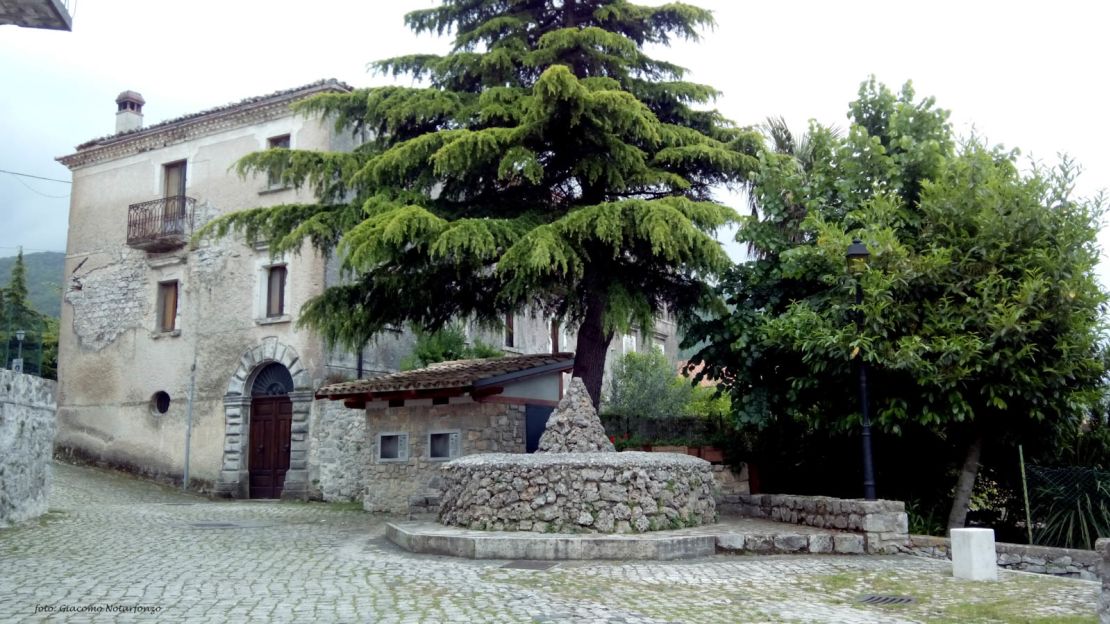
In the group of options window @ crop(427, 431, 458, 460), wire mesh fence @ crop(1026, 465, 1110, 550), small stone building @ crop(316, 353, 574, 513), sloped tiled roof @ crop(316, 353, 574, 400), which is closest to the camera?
wire mesh fence @ crop(1026, 465, 1110, 550)

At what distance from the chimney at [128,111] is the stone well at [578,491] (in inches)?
744

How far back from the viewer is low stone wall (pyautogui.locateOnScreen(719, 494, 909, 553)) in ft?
33.9

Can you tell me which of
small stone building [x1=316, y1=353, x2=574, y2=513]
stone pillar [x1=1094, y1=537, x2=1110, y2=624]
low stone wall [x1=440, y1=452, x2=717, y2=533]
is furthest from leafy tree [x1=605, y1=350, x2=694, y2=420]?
stone pillar [x1=1094, y1=537, x2=1110, y2=624]

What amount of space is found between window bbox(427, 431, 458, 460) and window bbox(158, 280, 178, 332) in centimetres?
1020

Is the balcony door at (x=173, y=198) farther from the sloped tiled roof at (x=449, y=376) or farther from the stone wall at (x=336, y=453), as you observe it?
the sloped tiled roof at (x=449, y=376)

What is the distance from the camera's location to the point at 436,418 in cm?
1554

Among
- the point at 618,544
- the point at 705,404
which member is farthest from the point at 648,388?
the point at 618,544

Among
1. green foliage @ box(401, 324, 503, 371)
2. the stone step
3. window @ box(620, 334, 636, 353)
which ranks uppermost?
window @ box(620, 334, 636, 353)

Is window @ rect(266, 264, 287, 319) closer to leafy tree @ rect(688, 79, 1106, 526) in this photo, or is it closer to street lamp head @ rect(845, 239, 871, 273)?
leafy tree @ rect(688, 79, 1106, 526)

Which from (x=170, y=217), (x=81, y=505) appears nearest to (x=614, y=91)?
(x=81, y=505)

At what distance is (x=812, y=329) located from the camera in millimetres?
11461

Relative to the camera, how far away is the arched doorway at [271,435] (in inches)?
795

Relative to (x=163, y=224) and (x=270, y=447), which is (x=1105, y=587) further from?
(x=163, y=224)

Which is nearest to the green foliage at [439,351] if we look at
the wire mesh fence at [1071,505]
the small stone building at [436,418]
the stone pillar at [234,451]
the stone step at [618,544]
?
the small stone building at [436,418]
